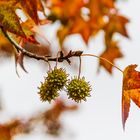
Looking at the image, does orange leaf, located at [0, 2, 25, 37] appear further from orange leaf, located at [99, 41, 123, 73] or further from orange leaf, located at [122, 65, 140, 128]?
orange leaf, located at [99, 41, 123, 73]

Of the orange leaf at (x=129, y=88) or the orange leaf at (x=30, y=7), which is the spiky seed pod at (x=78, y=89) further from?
the orange leaf at (x=30, y=7)

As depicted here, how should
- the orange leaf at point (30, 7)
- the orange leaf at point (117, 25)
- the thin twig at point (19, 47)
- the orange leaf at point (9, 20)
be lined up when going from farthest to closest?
the orange leaf at point (117, 25)
the orange leaf at point (30, 7)
the thin twig at point (19, 47)
the orange leaf at point (9, 20)

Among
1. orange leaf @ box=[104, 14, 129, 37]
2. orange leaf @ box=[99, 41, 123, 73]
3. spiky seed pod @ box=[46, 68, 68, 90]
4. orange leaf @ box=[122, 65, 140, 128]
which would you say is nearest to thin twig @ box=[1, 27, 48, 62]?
spiky seed pod @ box=[46, 68, 68, 90]

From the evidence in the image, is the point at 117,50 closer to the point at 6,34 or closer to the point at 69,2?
the point at 69,2

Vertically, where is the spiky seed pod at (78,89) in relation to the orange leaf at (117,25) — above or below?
below

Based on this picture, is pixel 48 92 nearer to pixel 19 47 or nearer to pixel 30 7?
pixel 19 47

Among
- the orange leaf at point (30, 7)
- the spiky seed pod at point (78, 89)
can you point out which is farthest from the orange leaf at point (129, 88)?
the orange leaf at point (30, 7)

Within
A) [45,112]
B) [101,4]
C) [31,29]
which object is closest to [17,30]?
[31,29]
